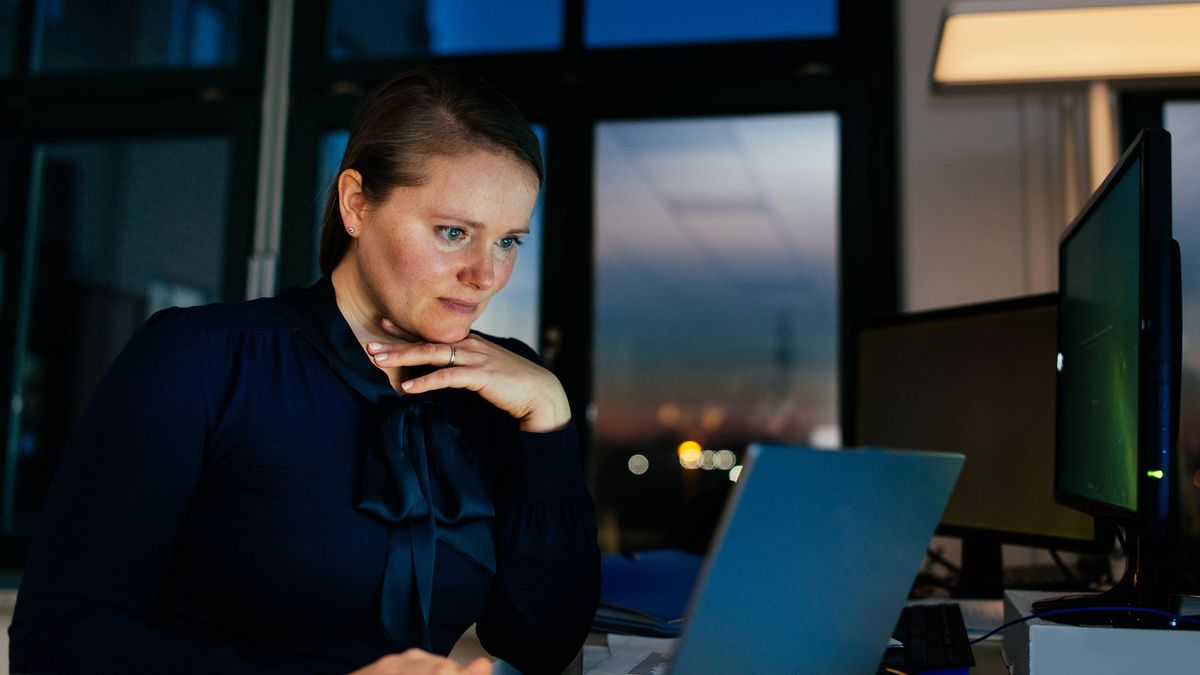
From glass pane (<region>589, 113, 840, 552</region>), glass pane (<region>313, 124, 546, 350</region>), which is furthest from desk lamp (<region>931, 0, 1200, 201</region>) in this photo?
glass pane (<region>589, 113, 840, 552</region>)

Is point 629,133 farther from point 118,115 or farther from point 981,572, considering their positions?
point 981,572

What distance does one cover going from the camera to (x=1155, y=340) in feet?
2.77

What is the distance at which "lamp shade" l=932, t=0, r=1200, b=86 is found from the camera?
1649 millimetres

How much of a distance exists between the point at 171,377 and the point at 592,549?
1.63 ft

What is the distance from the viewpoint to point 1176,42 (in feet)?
5.66

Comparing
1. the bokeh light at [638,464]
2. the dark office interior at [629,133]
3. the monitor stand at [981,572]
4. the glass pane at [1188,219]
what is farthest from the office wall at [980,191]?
the bokeh light at [638,464]

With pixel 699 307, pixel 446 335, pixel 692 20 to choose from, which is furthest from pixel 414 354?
pixel 699 307

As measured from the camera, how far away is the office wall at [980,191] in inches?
88.5

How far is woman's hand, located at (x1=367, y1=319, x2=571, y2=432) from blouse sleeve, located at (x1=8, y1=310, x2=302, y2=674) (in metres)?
0.20

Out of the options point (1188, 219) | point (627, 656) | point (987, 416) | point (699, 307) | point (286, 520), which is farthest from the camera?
point (699, 307)

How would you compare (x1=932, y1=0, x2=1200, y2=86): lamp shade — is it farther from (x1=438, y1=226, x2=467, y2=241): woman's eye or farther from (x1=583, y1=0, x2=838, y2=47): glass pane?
(x1=438, y1=226, x2=467, y2=241): woman's eye

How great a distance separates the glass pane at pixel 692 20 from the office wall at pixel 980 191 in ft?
1.39

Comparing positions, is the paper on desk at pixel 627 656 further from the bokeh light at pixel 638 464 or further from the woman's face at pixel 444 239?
the bokeh light at pixel 638 464

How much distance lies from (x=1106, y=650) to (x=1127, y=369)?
0.25m
